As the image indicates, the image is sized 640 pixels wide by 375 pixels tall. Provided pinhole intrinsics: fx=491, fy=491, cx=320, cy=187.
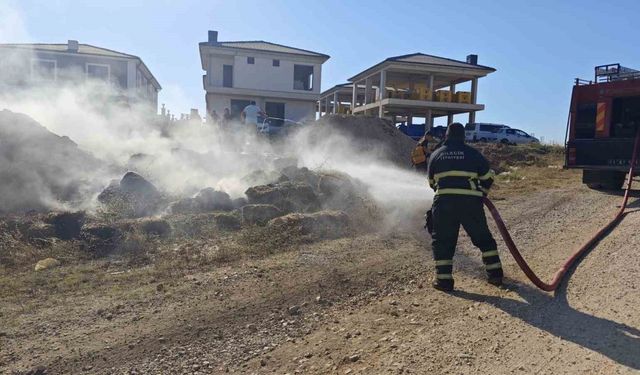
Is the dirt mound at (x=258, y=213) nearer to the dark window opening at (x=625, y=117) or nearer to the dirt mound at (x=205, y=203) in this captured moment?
the dirt mound at (x=205, y=203)

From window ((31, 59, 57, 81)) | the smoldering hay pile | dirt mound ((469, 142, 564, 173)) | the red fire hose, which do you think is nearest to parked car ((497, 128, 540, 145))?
dirt mound ((469, 142, 564, 173))

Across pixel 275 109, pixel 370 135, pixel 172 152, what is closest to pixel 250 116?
pixel 370 135

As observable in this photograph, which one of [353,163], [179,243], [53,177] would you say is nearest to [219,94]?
[353,163]

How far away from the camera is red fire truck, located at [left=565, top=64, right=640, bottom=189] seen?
934 cm

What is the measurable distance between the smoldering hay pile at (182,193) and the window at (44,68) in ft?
70.2

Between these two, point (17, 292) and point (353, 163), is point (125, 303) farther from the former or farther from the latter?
point (353, 163)

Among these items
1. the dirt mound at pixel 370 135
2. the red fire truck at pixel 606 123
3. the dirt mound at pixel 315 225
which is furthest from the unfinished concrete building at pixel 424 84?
the dirt mound at pixel 315 225

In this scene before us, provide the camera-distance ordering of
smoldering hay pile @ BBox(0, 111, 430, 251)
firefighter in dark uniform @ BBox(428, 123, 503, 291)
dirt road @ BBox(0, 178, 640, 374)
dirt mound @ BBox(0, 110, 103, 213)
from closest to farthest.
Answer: dirt road @ BBox(0, 178, 640, 374), firefighter in dark uniform @ BBox(428, 123, 503, 291), smoldering hay pile @ BBox(0, 111, 430, 251), dirt mound @ BBox(0, 110, 103, 213)

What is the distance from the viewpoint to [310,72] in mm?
36812

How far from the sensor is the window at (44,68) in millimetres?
29812

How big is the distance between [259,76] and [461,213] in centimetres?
3186

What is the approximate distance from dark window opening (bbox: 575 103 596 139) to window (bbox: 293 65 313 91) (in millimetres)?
27744

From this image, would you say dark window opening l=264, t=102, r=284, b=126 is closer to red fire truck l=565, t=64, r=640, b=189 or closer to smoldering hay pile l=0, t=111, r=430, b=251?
smoldering hay pile l=0, t=111, r=430, b=251

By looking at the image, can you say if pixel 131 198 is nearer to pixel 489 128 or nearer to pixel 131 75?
pixel 131 75
